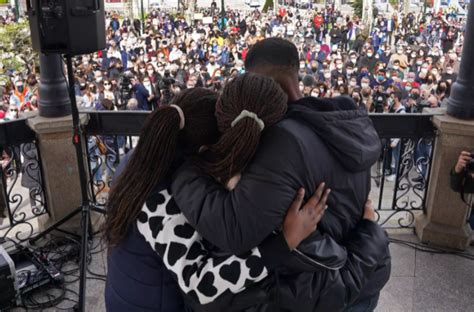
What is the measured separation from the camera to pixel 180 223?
5.83ft

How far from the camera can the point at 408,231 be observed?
182 inches

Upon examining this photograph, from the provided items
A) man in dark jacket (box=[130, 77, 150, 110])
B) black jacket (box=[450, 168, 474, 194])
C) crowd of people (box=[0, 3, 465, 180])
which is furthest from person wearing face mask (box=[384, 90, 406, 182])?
man in dark jacket (box=[130, 77, 150, 110])

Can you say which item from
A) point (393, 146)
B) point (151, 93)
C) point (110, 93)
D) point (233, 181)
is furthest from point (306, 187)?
point (151, 93)

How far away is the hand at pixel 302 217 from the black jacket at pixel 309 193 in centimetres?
3

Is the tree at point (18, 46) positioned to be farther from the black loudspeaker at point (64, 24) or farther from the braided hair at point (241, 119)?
the braided hair at point (241, 119)

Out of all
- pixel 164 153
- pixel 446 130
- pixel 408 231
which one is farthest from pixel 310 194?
pixel 408 231

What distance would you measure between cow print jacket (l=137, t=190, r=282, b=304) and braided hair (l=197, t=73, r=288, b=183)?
22 centimetres

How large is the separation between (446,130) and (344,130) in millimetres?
2578

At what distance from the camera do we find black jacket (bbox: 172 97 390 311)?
5.43 ft

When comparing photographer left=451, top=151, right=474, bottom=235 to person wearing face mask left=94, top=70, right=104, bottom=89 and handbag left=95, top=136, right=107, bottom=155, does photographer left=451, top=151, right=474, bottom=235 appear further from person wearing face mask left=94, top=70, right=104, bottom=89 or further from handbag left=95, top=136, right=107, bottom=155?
person wearing face mask left=94, top=70, right=104, bottom=89

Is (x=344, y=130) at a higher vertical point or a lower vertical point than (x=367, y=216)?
higher

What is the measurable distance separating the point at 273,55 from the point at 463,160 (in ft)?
7.46

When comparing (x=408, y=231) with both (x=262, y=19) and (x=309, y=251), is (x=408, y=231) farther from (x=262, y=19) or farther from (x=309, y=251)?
(x=262, y=19)

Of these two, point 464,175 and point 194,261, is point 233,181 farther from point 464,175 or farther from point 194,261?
point 464,175
